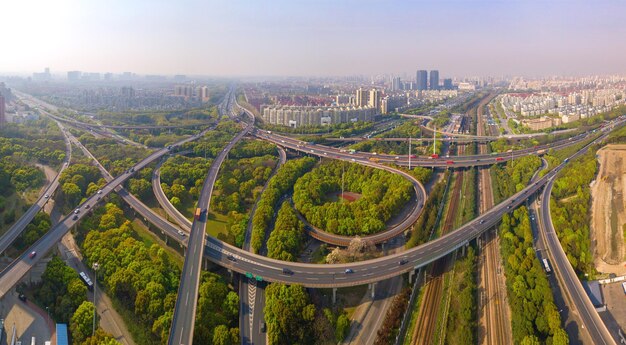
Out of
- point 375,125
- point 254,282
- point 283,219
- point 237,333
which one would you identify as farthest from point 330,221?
point 375,125

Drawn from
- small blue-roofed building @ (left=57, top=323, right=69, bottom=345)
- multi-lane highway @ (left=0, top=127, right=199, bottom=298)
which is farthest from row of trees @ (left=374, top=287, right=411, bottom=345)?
multi-lane highway @ (left=0, top=127, right=199, bottom=298)

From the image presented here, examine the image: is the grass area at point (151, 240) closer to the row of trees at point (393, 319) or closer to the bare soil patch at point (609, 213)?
the row of trees at point (393, 319)

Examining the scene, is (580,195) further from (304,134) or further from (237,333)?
(304,134)

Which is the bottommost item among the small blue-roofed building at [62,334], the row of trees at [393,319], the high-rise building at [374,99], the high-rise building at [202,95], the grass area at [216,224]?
the row of trees at [393,319]

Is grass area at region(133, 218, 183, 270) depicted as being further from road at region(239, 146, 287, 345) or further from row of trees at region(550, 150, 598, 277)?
row of trees at region(550, 150, 598, 277)

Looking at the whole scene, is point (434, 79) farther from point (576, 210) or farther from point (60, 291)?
point (60, 291)

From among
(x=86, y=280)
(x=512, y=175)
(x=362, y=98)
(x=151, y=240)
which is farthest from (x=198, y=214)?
(x=362, y=98)

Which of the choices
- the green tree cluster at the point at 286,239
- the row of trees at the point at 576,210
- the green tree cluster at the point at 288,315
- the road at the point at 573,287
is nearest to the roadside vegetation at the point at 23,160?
the green tree cluster at the point at 286,239
